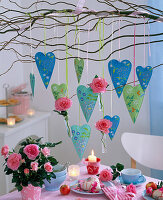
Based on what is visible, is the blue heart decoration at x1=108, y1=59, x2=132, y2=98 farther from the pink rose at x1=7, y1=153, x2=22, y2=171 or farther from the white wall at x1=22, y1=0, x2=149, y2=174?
the white wall at x1=22, y1=0, x2=149, y2=174

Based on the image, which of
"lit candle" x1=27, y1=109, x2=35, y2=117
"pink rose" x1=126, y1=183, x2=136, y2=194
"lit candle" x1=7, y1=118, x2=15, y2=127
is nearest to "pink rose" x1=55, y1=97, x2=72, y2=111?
"pink rose" x1=126, y1=183, x2=136, y2=194

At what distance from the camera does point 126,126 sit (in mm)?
2949

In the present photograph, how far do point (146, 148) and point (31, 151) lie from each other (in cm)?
115

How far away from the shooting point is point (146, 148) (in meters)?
2.49

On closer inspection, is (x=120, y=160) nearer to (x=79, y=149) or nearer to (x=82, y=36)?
(x=82, y=36)

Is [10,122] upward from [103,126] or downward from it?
downward

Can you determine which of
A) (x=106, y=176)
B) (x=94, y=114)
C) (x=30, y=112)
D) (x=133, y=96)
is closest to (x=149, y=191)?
(x=106, y=176)

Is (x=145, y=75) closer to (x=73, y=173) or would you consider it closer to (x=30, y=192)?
(x=30, y=192)

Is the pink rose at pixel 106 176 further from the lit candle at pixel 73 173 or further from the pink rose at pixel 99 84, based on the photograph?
the pink rose at pixel 99 84

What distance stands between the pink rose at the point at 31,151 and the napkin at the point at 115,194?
41cm

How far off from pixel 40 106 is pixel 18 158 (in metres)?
1.79

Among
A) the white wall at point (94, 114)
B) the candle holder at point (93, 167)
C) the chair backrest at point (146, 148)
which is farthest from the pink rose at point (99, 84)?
the white wall at point (94, 114)

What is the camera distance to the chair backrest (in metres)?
2.47

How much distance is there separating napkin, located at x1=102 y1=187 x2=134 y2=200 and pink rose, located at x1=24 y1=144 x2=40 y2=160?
1.34ft
